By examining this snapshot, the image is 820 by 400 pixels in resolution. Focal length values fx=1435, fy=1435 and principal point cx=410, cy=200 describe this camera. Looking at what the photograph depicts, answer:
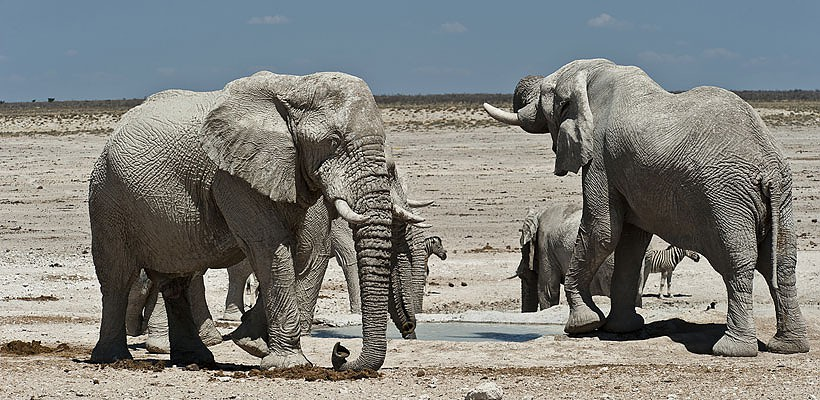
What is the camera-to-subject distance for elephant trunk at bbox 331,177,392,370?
28.2 ft

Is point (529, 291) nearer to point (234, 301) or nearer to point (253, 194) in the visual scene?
point (234, 301)

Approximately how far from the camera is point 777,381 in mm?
8953

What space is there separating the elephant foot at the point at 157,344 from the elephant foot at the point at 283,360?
9.28ft

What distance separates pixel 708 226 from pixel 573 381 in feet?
7.64

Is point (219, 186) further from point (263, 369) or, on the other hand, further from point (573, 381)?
point (573, 381)

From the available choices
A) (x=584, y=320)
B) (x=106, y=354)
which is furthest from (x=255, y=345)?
(x=584, y=320)

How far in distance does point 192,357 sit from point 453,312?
6.10m

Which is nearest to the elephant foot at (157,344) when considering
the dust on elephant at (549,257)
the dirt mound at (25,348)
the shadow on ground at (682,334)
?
the dirt mound at (25,348)

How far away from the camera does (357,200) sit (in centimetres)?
867

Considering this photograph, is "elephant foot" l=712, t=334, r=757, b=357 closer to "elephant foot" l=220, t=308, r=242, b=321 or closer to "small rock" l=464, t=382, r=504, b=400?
"small rock" l=464, t=382, r=504, b=400

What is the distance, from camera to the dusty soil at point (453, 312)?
8.59m

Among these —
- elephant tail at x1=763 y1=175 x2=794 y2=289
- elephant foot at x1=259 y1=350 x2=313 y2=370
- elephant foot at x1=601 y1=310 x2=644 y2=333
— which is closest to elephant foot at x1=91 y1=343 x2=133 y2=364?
elephant foot at x1=259 y1=350 x2=313 y2=370

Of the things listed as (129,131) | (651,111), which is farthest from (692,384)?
(129,131)

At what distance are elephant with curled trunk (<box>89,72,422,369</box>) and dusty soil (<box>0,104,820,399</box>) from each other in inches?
18.0
